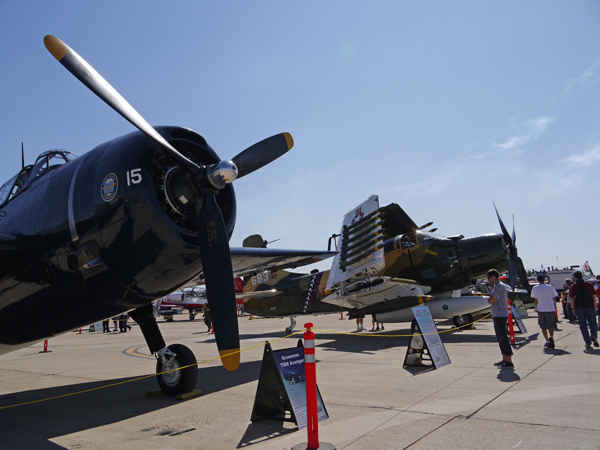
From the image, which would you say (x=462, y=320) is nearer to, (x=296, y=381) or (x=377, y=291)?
(x=377, y=291)

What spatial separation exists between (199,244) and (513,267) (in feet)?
41.6

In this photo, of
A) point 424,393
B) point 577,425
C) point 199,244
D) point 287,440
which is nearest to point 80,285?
point 199,244

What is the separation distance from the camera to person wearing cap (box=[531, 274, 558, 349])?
9.16 m

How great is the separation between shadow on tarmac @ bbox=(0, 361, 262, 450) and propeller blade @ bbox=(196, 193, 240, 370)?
2017 millimetres

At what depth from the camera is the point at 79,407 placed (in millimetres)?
5883

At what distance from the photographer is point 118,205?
4.72 meters

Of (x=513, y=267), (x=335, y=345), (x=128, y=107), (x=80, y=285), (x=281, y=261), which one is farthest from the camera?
(x=513, y=267)

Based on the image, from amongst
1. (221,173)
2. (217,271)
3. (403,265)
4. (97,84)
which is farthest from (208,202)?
(403,265)

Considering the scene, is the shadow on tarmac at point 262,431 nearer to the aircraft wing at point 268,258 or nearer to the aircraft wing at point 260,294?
the aircraft wing at point 268,258

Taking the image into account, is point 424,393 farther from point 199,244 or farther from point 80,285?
point 80,285

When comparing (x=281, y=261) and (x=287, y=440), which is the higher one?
(x=281, y=261)

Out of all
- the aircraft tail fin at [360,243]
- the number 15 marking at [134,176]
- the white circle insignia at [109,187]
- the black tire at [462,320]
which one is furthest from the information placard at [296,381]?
the black tire at [462,320]

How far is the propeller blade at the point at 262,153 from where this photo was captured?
18.1 ft

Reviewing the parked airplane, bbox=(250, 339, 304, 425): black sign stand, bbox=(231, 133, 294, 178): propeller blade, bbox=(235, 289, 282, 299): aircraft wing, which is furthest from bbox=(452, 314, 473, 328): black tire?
the parked airplane
